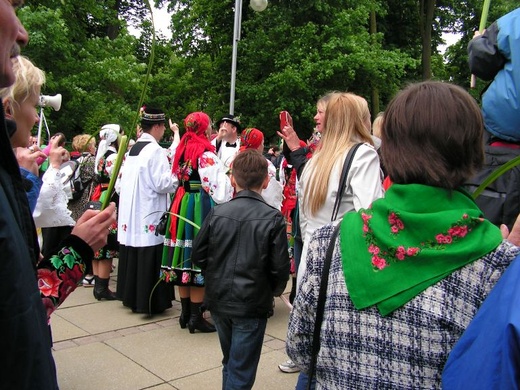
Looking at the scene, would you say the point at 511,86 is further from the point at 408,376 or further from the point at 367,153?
the point at 408,376

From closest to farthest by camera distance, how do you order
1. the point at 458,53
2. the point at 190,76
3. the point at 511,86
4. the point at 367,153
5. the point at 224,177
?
1. the point at 511,86
2. the point at 367,153
3. the point at 224,177
4. the point at 190,76
5. the point at 458,53

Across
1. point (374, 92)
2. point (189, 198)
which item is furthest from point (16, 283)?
point (374, 92)

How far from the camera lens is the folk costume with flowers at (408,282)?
4.35 feet

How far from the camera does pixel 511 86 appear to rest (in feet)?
7.32

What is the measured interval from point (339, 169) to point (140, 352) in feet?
8.85

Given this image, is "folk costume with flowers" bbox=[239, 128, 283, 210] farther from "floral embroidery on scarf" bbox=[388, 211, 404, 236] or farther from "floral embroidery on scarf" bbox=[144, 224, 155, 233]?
"floral embroidery on scarf" bbox=[388, 211, 404, 236]

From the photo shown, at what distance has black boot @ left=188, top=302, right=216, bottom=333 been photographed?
16.7 feet

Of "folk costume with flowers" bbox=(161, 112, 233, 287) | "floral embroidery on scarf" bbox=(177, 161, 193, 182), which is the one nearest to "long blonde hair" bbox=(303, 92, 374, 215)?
"folk costume with flowers" bbox=(161, 112, 233, 287)

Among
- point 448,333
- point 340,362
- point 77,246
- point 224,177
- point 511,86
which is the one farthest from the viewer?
point 224,177

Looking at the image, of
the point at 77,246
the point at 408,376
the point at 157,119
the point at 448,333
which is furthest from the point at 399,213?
the point at 157,119

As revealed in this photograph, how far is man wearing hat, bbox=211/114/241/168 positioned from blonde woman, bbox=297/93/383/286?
131 inches

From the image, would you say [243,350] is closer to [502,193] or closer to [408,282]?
[502,193]

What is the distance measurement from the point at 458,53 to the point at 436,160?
81.3 ft

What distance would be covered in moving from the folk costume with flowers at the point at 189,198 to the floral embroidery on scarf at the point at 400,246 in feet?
11.9
